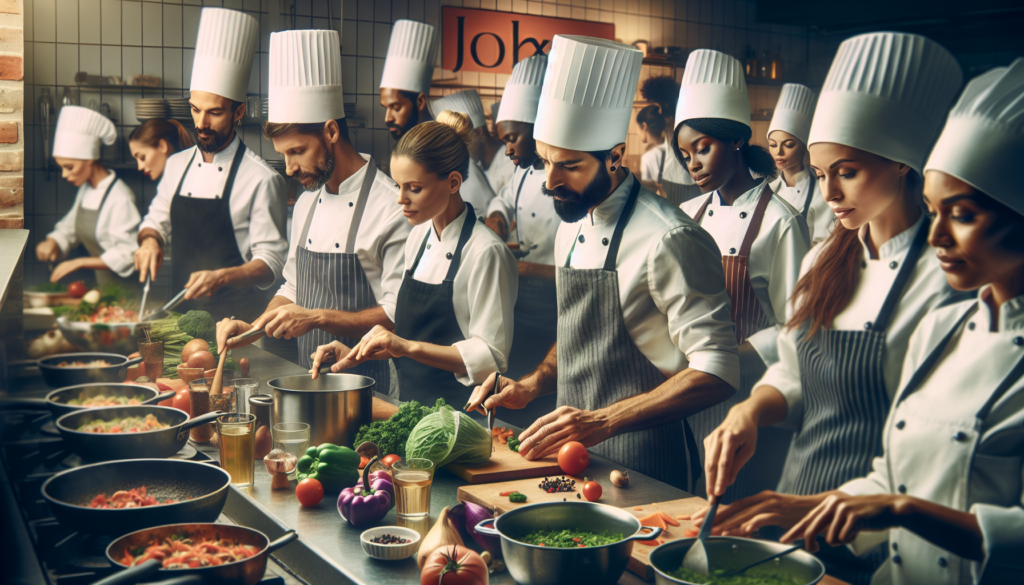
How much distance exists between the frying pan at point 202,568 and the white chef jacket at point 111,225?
5.58 feet

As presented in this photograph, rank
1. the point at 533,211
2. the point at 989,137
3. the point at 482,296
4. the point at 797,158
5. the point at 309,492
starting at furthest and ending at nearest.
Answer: the point at 533,211, the point at 482,296, the point at 309,492, the point at 797,158, the point at 989,137

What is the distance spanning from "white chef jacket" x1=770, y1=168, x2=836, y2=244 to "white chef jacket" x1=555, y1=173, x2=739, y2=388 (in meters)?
0.24

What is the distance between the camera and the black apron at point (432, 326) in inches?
94.1

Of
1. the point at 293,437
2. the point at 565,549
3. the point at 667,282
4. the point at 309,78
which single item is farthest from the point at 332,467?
the point at 309,78

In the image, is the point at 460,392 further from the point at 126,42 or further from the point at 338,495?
the point at 126,42

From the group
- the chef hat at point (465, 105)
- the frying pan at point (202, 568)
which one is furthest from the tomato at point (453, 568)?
the chef hat at point (465, 105)

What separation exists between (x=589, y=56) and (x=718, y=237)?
50 centimetres

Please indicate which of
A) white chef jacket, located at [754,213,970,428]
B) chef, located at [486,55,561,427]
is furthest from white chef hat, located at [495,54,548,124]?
white chef jacket, located at [754,213,970,428]

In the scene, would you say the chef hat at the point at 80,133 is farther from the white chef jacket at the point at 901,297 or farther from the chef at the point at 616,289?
the white chef jacket at the point at 901,297

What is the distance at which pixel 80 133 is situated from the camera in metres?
2.68

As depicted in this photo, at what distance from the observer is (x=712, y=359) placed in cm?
171

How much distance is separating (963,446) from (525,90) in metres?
1.50

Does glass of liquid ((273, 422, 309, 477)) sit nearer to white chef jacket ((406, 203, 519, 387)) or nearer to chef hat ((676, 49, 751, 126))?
white chef jacket ((406, 203, 519, 387))

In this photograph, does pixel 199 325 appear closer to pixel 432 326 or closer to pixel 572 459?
pixel 432 326
